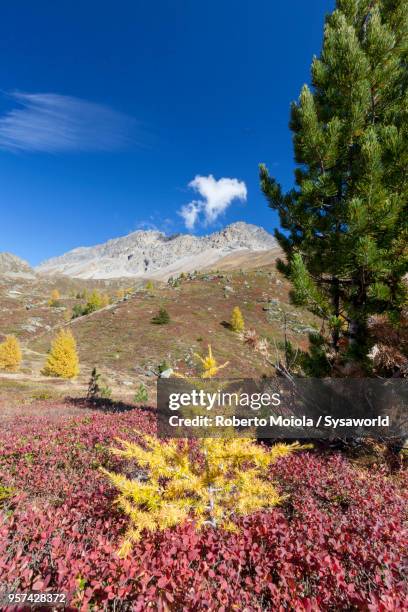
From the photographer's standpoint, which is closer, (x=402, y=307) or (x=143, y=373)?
(x=402, y=307)

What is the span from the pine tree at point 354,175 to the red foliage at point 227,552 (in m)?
3.92

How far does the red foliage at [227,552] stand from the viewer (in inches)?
125

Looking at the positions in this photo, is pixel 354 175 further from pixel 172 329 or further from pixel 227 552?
pixel 172 329

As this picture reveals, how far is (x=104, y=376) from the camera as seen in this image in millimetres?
36781

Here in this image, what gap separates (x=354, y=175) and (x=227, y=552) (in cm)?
796

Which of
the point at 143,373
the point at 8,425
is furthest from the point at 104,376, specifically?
the point at 8,425

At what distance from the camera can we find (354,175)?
7785mm

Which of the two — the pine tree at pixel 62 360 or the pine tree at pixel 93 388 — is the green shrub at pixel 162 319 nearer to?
the pine tree at pixel 62 360

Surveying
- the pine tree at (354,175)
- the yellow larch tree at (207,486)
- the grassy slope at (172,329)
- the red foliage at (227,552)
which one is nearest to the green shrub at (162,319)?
the grassy slope at (172,329)

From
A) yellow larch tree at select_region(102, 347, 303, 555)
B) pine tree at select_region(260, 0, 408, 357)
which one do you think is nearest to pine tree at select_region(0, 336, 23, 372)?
pine tree at select_region(260, 0, 408, 357)

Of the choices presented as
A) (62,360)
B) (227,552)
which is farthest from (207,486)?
(62,360)

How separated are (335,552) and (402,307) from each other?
18.1 feet

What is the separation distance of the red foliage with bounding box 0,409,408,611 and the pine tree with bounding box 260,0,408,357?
392cm

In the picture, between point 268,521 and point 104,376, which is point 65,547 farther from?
point 104,376
